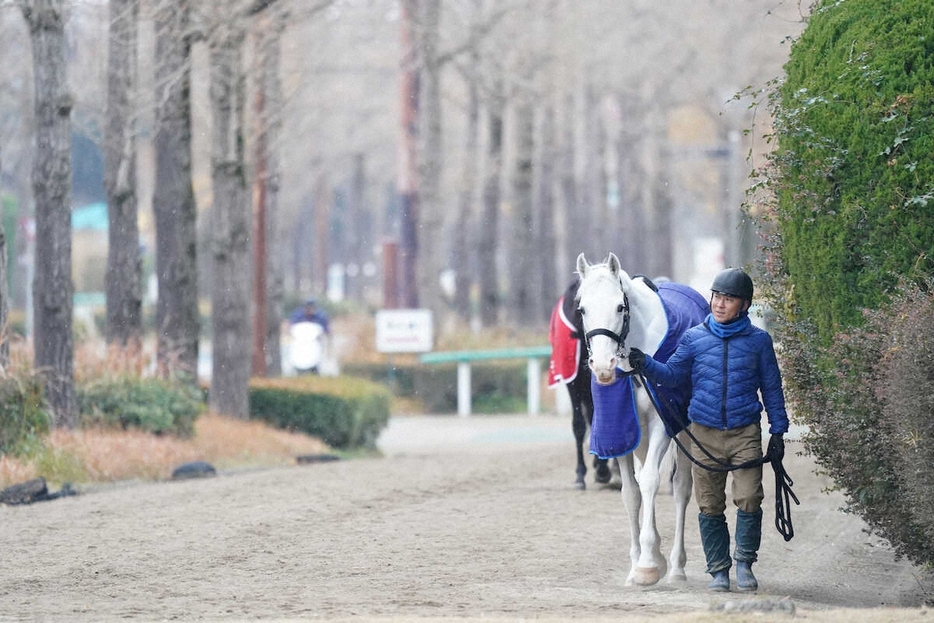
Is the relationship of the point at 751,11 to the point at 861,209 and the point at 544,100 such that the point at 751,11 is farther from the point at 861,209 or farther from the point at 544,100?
the point at 861,209

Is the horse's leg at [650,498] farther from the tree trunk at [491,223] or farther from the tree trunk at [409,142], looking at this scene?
the tree trunk at [491,223]

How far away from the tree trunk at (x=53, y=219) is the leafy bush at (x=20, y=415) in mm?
578

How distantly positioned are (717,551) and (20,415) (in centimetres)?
823

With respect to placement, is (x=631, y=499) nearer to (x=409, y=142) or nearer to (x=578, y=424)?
(x=578, y=424)

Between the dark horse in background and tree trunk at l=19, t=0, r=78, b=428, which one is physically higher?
tree trunk at l=19, t=0, r=78, b=428

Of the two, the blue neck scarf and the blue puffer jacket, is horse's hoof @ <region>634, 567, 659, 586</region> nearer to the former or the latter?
the blue puffer jacket

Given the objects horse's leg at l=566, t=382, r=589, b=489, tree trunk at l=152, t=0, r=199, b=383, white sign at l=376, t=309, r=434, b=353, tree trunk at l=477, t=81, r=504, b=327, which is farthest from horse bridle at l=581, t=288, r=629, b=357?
tree trunk at l=477, t=81, r=504, b=327

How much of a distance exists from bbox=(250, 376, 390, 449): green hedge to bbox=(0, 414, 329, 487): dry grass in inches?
49.4

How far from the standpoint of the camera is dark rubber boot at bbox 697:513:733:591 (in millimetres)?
8875

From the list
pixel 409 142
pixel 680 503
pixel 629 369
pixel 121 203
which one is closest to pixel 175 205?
pixel 121 203

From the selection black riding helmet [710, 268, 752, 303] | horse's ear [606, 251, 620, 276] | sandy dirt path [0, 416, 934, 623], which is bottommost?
sandy dirt path [0, 416, 934, 623]

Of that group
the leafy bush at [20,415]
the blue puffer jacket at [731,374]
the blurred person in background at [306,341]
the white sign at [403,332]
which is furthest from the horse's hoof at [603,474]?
the white sign at [403,332]

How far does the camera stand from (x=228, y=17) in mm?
18766

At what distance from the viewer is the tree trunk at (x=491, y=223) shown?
116 ft
